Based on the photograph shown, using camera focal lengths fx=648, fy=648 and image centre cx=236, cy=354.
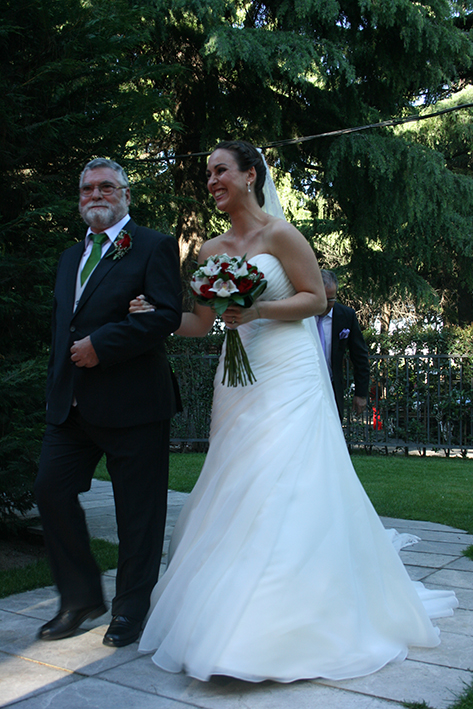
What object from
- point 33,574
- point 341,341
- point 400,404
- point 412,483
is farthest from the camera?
point 400,404

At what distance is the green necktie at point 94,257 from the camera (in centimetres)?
314

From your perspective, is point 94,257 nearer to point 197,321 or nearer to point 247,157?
point 197,321

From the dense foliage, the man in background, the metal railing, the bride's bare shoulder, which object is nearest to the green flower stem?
the bride's bare shoulder

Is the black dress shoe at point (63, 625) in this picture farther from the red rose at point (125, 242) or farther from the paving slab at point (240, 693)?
the red rose at point (125, 242)

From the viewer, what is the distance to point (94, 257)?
3166 mm

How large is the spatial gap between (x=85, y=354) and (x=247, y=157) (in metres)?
1.28

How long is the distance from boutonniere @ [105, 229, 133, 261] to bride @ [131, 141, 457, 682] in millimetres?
300

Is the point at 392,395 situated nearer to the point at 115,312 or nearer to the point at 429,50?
the point at 429,50

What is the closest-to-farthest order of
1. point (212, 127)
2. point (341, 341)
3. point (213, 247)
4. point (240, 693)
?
1. point (240, 693)
2. point (213, 247)
3. point (341, 341)
4. point (212, 127)

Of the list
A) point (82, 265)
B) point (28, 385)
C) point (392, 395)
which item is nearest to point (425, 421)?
point (392, 395)

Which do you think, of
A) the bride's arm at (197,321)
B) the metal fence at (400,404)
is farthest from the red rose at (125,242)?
the metal fence at (400,404)

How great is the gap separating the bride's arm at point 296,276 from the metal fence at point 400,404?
8.70m

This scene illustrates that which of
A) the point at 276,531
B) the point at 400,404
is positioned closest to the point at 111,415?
the point at 276,531

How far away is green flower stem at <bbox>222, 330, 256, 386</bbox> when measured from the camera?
3051mm
